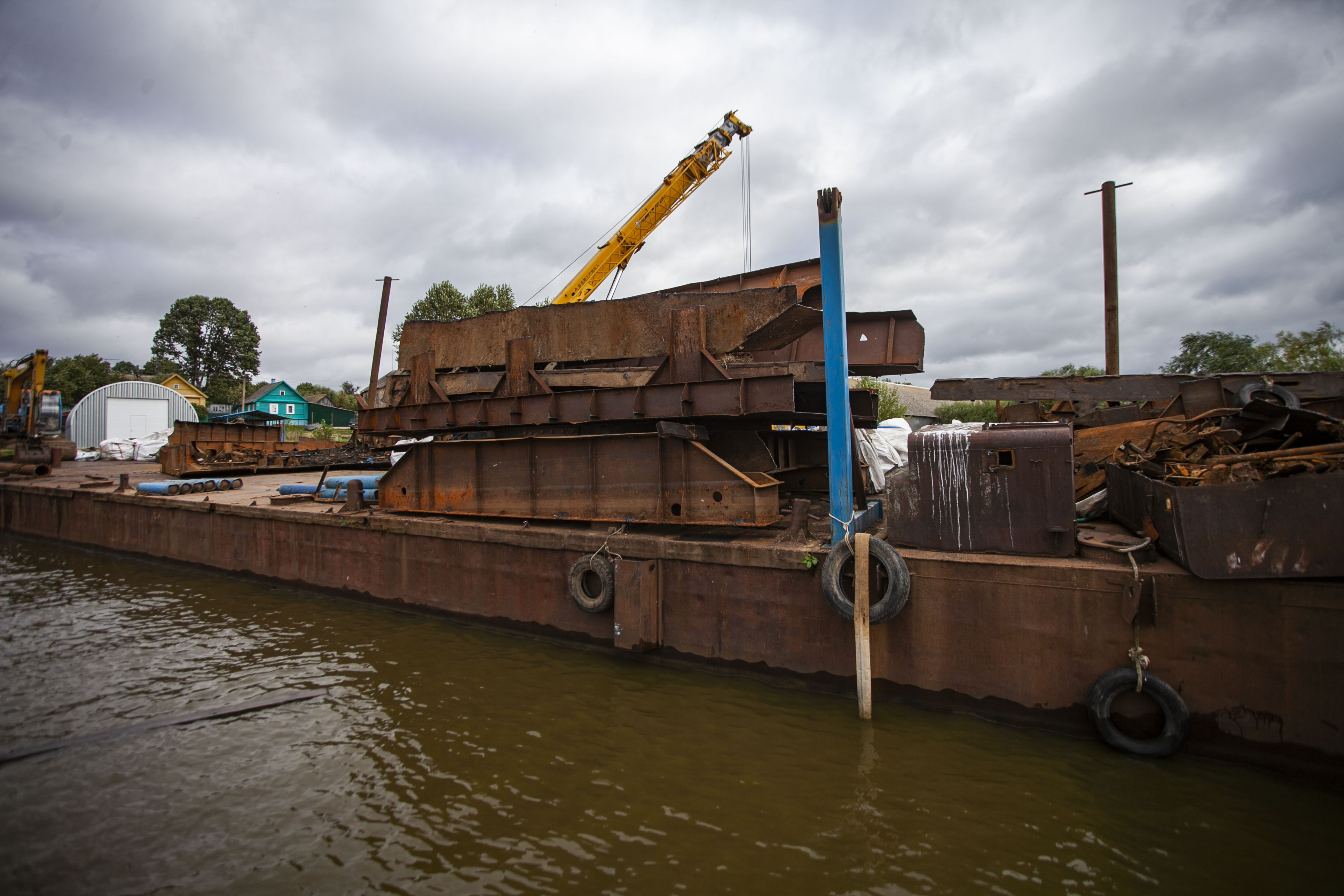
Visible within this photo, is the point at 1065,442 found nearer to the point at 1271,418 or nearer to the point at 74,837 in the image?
the point at 1271,418

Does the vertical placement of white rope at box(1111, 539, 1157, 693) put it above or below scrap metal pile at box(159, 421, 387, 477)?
below

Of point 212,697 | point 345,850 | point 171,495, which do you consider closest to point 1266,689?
point 345,850

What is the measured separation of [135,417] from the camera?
36500 millimetres

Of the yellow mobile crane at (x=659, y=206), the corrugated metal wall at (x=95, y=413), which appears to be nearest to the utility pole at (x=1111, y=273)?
the yellow mobile crane at (x=659, y=206)

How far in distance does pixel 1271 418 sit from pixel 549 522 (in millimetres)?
7291

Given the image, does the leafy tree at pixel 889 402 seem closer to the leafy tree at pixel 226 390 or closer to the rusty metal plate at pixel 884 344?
the rusty metal plate at pixel 884 344

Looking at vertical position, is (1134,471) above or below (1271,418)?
below

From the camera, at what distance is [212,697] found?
5938 millimetres

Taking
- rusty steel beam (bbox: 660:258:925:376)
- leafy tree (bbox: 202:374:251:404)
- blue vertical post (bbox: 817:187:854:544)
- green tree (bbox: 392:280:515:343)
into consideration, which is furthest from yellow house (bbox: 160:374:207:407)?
blue vertical post (bbox: 817:187:854:544)

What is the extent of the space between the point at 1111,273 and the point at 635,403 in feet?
29.4

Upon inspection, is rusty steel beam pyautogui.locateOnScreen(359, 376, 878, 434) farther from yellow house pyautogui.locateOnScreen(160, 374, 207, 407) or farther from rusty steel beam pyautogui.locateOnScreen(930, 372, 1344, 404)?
yellow house pyautogui.locateOnScreen(160, 374, 207, 407)

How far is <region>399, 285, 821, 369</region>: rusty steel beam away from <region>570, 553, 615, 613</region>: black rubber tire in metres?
2.63

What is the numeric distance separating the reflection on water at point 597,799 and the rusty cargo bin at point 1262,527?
1.46 meters

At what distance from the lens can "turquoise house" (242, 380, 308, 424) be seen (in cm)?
5328
